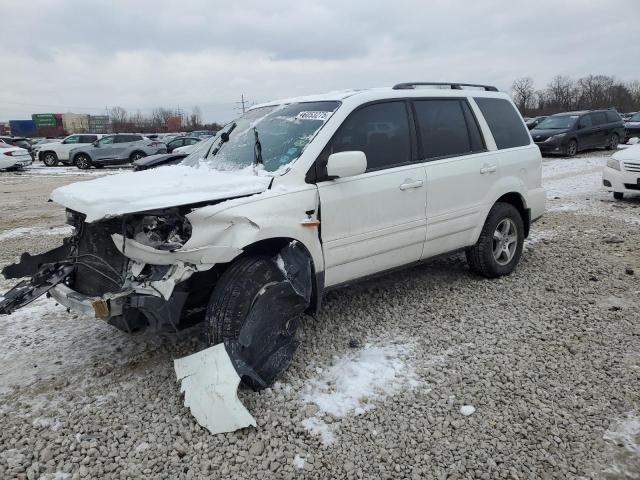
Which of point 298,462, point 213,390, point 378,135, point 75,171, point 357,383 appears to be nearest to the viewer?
point 298,462

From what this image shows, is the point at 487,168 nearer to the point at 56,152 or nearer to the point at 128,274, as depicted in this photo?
the point at 128,274

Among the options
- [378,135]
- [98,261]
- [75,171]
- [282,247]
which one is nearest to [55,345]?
[98,261]

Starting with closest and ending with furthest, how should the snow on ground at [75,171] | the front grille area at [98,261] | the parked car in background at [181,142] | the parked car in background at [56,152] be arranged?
1. the front grille area at [98,261]
2. the snow on ground at [75,171]
3. the parked car in background at [181,142]
4. the parked car in background at [56,152]

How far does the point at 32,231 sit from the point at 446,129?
7238 mm

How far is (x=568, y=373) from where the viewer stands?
3.25 m

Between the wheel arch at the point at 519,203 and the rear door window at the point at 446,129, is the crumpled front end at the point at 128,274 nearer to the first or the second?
the rear door window at the point at 446,129

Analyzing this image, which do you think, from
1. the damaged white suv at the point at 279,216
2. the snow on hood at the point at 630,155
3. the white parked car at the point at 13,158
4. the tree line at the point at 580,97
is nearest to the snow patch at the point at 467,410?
the damaged white suv at the point at 279,216

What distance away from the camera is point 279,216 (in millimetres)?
3232

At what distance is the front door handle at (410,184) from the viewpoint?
3951mm

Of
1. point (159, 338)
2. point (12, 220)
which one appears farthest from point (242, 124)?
point (12, 220)

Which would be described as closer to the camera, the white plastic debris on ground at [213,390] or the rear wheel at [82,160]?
the white plastic debris on ground at [213,390]

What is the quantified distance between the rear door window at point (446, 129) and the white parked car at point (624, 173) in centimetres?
560

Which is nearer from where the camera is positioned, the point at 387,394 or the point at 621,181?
the point at 387,394

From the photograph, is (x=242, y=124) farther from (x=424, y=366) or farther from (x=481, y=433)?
(x=481, y=433)
